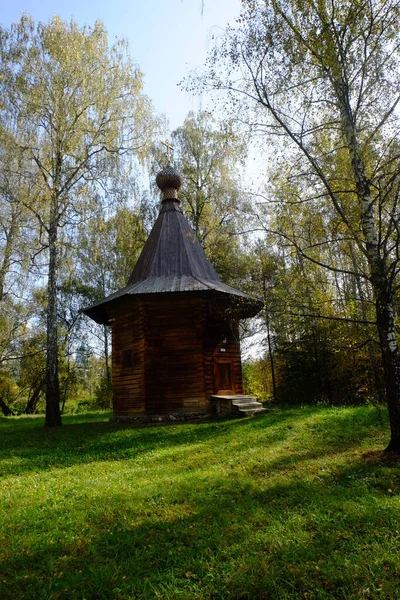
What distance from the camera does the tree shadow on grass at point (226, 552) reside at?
3246mm

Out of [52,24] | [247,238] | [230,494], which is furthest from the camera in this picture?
[247,238]

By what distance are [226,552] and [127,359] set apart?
11545 mm

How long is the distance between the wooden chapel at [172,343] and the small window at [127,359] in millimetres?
37

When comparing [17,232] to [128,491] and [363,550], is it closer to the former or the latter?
[128,491]

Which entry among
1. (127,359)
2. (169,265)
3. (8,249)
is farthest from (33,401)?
(169,265)

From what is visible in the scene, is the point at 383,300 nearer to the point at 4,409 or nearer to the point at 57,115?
the point at 57,115

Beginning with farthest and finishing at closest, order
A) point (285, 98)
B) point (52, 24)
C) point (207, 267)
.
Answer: point (207, 267) → point (52, 24) → point (285, 98)

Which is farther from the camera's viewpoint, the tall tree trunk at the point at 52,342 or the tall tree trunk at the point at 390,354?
the tall tree trunk at the point at 52,342

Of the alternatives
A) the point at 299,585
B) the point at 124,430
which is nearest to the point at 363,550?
the point at 299,585

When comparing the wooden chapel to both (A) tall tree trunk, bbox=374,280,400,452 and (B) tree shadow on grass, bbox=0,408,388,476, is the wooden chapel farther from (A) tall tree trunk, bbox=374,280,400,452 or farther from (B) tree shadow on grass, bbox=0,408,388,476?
(A) tall tree trunk, bbox=374,280,400,452

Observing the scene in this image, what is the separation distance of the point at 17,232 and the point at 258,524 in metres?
16.6

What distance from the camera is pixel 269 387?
980 inches

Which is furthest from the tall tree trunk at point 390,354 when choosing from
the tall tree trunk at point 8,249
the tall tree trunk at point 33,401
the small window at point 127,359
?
the tall tree trunk at point 33,401

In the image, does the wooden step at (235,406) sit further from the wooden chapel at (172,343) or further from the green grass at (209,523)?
the green grass at (209,523)
